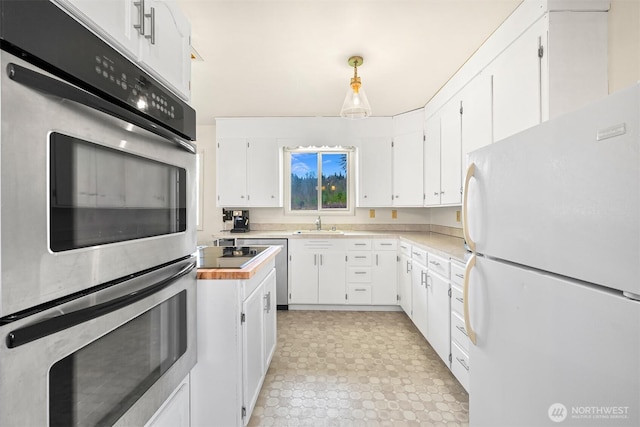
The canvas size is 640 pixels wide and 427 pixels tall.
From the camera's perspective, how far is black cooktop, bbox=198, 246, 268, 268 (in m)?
1.44

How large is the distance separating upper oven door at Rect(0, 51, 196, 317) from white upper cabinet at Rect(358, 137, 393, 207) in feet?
10.3

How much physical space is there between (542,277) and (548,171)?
0.32 m

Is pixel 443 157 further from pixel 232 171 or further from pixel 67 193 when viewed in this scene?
pixel 67 193

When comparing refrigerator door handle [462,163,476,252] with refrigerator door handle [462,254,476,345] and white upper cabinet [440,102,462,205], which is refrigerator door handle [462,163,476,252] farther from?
white upper cabinet [440,102,462,205]

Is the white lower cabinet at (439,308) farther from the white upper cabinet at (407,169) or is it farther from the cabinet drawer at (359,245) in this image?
the white upper cabinet at (407,169)

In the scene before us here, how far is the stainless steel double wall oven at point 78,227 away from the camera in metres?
0.49

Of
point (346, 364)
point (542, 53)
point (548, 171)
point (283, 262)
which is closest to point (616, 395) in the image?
point (548, 171)

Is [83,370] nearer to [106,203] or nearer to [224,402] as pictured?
[106,203]

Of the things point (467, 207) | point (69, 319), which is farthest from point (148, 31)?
point (467, 207)

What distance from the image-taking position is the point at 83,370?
2.07 feet

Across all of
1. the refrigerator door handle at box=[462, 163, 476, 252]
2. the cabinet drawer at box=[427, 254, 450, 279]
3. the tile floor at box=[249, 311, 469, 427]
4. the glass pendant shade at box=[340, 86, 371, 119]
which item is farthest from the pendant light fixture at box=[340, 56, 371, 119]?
the tile floor at box=[249, 311, 469, 427]

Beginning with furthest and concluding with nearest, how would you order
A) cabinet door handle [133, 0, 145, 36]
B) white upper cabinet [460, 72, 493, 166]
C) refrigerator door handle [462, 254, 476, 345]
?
white upper cabinet [460, 72, 493, 166] → refrigerator door handle [462, 254, 476, 345] → cabinet door handle [133, 0, 145, 36]

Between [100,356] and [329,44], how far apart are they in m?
2.23

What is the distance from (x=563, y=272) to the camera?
80 centimetres
